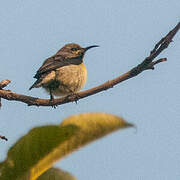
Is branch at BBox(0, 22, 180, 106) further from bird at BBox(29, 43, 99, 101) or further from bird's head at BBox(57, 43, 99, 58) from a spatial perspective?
bird's head at BBox(57, 43, 99, 58)

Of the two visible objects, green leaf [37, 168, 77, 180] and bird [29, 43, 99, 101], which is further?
bird [29, 43, 99, 101]

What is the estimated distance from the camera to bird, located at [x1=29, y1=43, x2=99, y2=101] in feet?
25.5

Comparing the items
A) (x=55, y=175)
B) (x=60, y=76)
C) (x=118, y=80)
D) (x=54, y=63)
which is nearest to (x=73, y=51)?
(x=54, y=63)

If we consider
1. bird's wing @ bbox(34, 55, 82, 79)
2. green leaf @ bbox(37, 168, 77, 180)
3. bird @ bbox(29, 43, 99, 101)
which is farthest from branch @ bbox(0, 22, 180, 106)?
bird's wing @ bbox(34, 55, 82, 79)

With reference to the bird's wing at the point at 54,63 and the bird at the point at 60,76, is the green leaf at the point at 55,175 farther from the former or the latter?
the bird's wing at the point at 54,63

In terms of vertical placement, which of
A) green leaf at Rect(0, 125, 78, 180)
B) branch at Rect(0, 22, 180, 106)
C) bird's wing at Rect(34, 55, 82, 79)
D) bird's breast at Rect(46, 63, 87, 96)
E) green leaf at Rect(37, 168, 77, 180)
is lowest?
bird's breast at Rect(46, 63, 87, 96)

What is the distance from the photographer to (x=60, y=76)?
8.00 meters

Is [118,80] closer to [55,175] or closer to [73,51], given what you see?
[55,175]

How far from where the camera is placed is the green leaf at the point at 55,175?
106 centimetres

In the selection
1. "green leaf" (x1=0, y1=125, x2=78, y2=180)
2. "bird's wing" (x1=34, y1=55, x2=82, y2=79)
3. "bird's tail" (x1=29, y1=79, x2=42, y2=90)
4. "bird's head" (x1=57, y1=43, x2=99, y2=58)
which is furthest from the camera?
"bird's head" (x1=57, y1=43, x2=99, y2=58)

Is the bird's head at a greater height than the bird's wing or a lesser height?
lesser

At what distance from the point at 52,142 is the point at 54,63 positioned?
7432 mm

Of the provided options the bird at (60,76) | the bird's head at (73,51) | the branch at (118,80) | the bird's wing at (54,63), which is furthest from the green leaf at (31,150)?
the bird's head at (73,51)

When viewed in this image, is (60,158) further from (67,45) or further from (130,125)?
(67,45)
